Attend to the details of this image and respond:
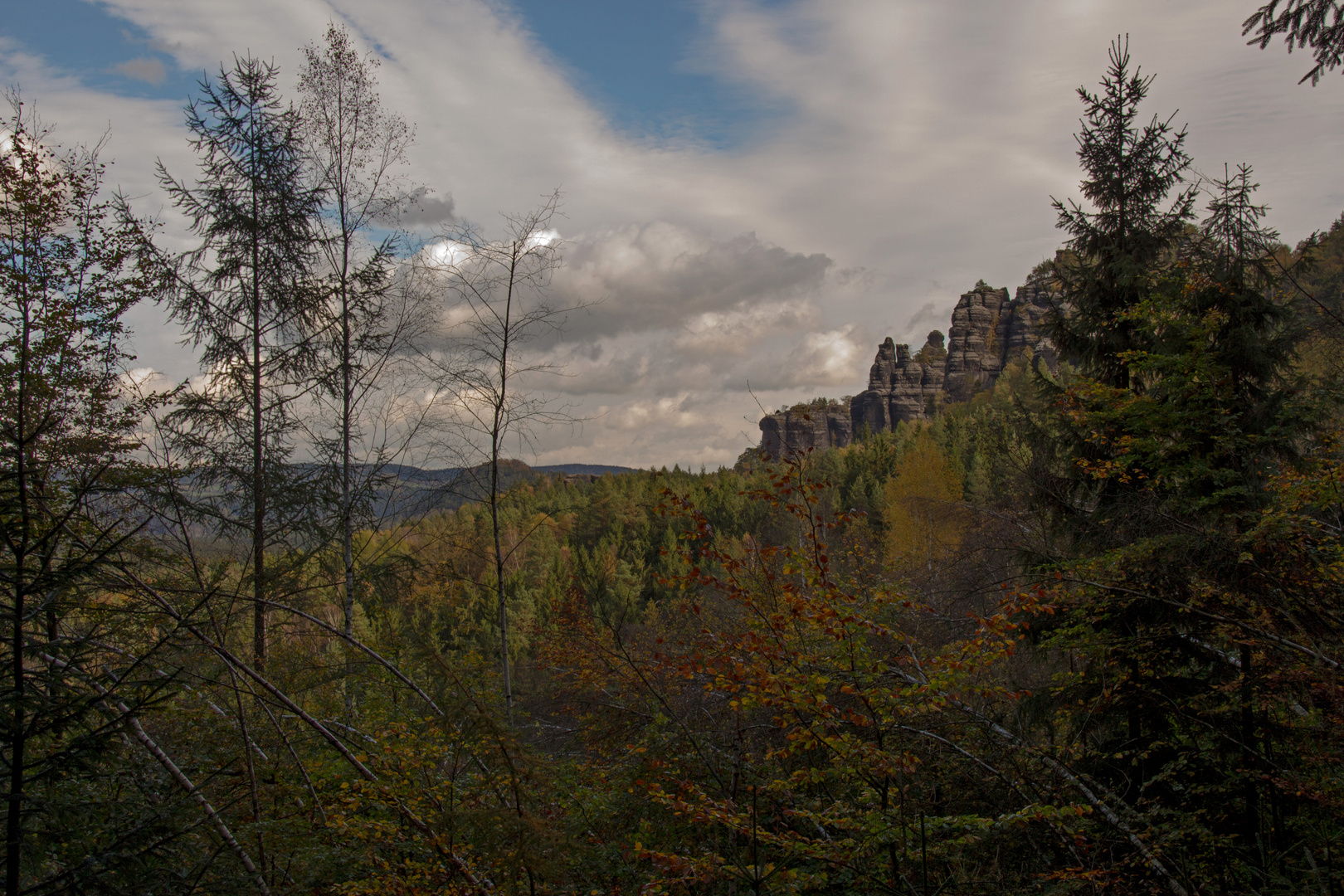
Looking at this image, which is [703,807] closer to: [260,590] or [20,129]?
[260,590]

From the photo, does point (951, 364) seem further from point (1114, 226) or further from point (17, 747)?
point (17, 747)

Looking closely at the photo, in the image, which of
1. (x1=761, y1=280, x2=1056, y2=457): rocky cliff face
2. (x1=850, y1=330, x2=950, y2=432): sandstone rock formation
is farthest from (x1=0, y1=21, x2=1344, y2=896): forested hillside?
(x1=850, y1=330, x2=950, y2=432): sandstone rock formation

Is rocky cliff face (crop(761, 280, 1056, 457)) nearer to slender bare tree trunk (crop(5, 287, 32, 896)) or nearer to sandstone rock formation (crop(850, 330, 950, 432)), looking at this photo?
sandstone rock formation (crop(850, 330, 950, 432))

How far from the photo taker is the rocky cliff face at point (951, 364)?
102 meters

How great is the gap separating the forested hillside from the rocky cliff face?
3670 inches

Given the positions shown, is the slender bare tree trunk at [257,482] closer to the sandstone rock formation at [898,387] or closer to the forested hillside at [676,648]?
the forested hillside at [676,648]

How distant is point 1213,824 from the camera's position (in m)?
6.96

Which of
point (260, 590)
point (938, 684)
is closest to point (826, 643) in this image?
point (938, 684)

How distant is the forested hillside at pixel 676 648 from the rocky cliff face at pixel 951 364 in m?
93.2

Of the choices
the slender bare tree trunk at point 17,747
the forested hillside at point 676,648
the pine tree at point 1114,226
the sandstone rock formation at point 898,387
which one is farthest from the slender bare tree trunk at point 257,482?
the sandstone rock formation at point 898,387

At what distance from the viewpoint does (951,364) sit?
345 ft

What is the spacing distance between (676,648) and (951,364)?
106 m

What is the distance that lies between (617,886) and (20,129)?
25.2 ft

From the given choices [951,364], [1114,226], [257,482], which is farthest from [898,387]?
[257,482]
